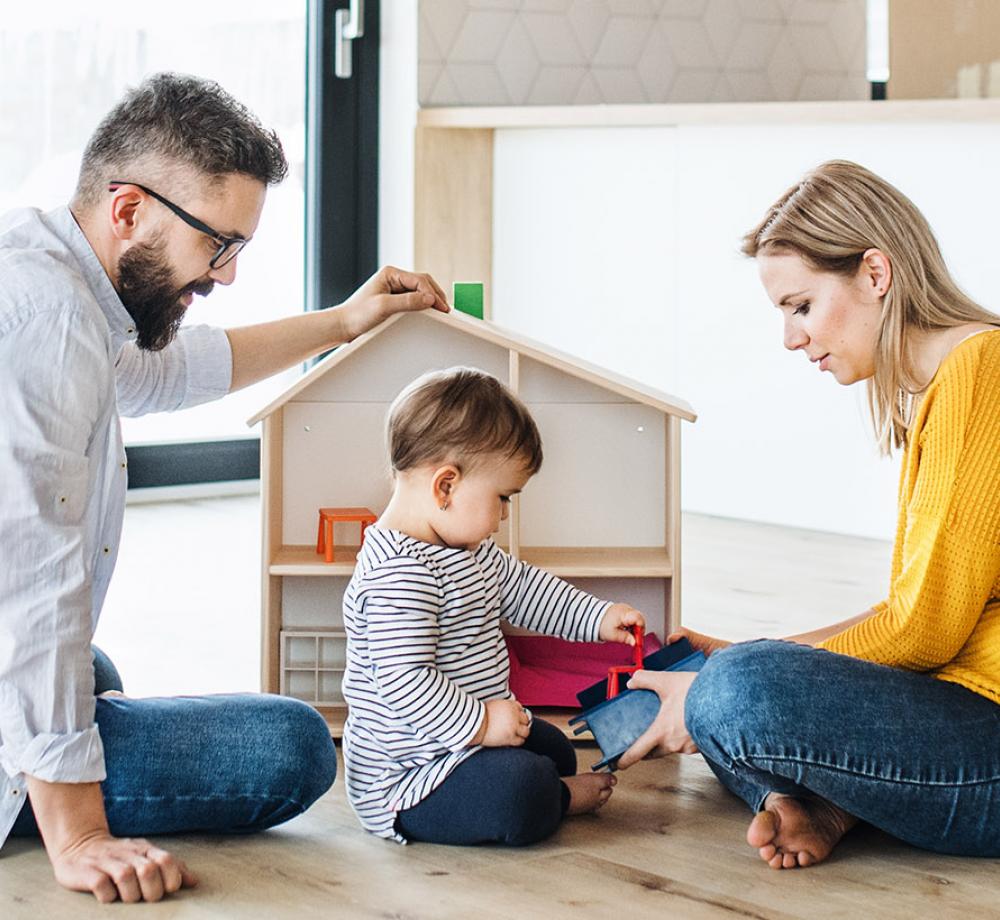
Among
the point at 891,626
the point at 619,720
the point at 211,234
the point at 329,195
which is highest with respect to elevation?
the point at 329,195

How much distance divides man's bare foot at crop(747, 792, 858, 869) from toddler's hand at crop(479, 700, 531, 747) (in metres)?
0.22

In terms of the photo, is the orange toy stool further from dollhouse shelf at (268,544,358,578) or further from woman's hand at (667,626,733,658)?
woman's hand at (667,626,733,658)

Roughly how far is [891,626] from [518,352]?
23.2 inches

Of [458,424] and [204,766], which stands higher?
[458,424]

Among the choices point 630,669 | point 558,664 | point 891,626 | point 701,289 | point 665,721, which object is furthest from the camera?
point 701,289

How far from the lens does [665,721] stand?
139 centimetres

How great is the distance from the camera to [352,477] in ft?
5.78

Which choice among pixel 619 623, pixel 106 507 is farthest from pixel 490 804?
pixel 106 507

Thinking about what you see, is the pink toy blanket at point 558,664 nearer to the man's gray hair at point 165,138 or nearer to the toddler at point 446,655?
the toddler at point 446,655

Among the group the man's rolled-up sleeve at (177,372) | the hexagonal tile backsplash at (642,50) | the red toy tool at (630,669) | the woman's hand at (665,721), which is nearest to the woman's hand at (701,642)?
the red toy tool at (630,669)

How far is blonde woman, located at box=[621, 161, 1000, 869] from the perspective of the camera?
123 cm

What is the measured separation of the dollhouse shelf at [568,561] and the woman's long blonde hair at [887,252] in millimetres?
402

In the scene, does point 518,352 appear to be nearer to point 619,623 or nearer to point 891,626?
point 619,623

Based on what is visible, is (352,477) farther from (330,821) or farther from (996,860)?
(996,860)
